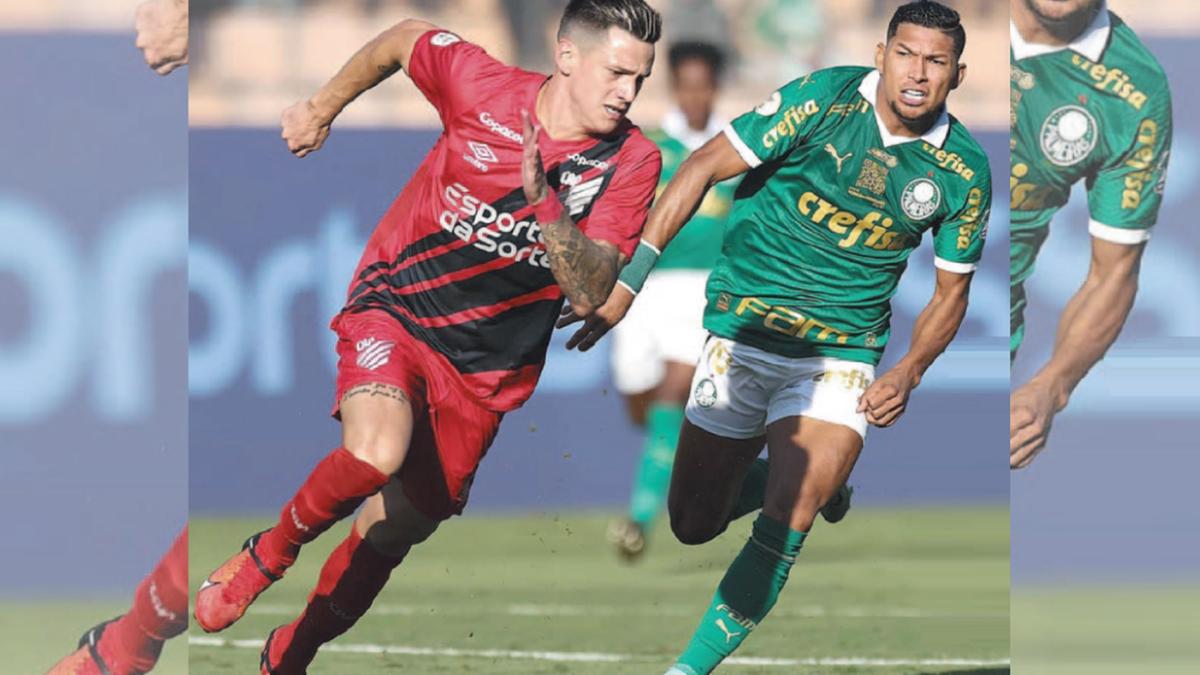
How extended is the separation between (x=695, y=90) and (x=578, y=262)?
2006 mm

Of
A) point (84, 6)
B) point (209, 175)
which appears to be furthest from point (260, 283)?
point (84, 6)

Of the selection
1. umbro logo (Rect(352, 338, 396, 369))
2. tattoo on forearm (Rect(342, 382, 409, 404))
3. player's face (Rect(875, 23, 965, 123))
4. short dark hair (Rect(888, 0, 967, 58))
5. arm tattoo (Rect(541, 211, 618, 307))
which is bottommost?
tattoo on forearm (Rect(342, 382, 409, 404))

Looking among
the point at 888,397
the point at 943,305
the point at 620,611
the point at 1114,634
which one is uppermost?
the point at 943,305

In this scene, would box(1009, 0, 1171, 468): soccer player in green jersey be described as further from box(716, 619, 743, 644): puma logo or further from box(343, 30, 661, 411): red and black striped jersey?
box(343, 30, 661, 411): red and black striped jersey

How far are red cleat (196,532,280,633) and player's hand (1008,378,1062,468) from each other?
2800mm

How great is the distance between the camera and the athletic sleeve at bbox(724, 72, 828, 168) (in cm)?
609

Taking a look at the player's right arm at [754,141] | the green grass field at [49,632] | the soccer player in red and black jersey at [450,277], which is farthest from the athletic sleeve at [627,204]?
the green grass field at [49,632]

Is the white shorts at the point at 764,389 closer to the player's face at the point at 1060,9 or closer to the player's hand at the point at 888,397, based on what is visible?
the player's hand at the point at 888,397

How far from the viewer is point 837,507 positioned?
6.57 m

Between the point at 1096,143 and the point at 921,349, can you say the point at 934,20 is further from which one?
the point at 921,349

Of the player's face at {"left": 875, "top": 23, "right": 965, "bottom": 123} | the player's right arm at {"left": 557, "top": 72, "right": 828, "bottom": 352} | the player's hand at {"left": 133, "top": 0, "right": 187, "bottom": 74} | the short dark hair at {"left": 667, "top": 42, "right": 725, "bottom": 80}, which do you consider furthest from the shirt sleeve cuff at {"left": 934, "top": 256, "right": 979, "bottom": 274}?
the player's hand at {"left": 133, "top": 0, "right": 187, "bottom": 74}

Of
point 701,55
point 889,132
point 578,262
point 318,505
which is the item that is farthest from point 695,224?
point 318,505

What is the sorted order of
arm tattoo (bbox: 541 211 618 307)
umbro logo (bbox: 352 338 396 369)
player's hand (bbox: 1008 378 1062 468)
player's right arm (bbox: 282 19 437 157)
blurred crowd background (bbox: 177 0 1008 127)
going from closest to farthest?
arm tattoo (bbox: 541 211 618 307) < umbro logo (bbox: 352 338 396 369) < player's right arm (bbox: 282 19 437 157) < player's hand (bbox: 1008 378 1062 468) < blurred crowd background (bbox: 177 0 1008 127)

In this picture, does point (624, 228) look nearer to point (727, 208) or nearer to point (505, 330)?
point (505, 330)
